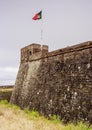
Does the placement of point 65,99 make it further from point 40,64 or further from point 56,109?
point 40,64

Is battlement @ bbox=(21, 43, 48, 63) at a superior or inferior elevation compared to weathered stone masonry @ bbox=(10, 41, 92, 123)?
superior

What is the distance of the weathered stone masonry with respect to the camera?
8.65 meters

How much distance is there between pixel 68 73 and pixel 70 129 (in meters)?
3.53

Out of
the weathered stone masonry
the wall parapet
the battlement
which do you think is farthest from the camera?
the battlement

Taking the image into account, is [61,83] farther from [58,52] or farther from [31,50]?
[31,50]

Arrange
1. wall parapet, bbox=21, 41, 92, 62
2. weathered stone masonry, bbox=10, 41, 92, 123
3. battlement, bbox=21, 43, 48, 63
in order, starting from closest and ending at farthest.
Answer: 1. weathered stone masonry, bbox=10, 41, 92, 123
2. wall parapet, bbox=21, 41, 92, 62
3. battlement, bbox=21, 43, 48, 63

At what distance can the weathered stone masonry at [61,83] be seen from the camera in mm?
8648

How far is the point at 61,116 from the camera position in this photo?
9.50 metres

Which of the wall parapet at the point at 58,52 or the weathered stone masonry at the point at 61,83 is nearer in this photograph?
the weathered stone masonry at the point at 61,83

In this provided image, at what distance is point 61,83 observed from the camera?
1029 centimetres

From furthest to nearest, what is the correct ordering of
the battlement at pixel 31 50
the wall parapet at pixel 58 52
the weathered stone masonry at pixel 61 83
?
1. the battlement at pixel 31 50
2. the wall parapet at pixel 58 52
3. the weathered stone masonry at pixel 61 83

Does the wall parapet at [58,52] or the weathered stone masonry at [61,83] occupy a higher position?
the wall parapet at [58,52]

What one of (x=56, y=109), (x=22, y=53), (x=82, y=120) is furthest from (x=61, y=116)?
(x=22, y=53)

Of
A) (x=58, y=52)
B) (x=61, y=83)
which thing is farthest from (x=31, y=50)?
(x=61, y=83)
